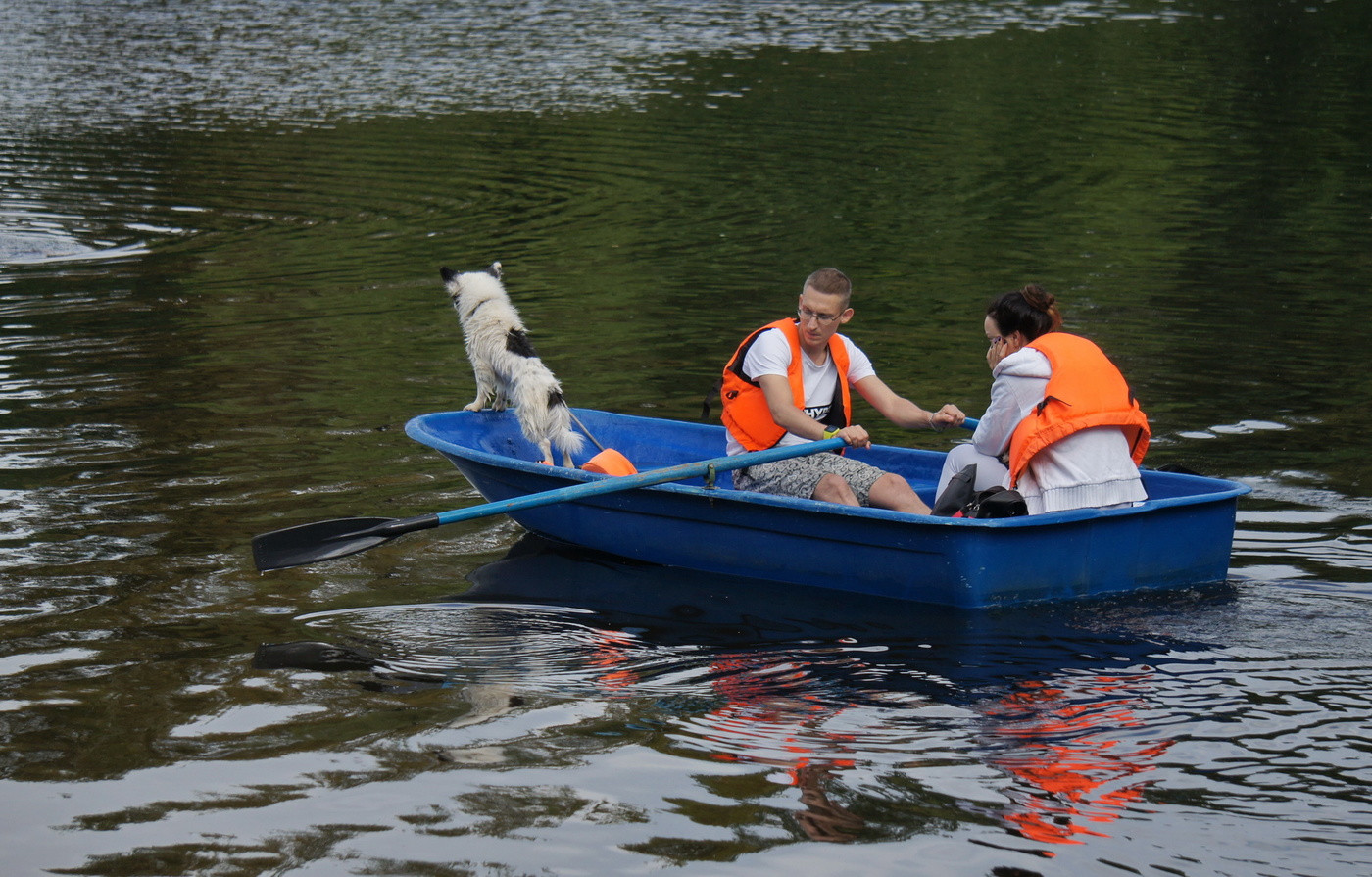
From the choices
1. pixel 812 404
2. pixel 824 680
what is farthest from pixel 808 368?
pixel 824 680

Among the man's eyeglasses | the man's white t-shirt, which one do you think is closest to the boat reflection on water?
the man's white t-shirt

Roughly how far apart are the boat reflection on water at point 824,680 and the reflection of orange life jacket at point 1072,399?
2.29 feet

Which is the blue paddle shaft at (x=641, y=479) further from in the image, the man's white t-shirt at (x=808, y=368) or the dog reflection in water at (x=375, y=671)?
the dog reflection in water at (x=375, y=671)

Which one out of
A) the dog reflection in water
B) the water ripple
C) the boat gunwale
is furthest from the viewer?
the water ripple

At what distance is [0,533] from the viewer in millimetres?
6863

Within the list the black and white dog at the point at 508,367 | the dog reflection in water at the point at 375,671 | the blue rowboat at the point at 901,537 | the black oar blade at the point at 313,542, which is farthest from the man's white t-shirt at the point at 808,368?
the dog reflection in water at the point at 375,671

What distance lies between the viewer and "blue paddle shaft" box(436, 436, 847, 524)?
6340 mm

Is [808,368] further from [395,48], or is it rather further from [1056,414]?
[395,48]

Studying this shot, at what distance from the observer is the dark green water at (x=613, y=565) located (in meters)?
4.29

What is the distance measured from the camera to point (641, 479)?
20.8 ft

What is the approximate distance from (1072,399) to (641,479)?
182 cm

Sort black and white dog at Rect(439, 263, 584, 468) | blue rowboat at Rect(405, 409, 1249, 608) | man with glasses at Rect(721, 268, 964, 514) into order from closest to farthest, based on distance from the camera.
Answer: blue rowboat at Rect(405, 409, 1249, 608)
man with glasses at Rect(721, 268, 964, 514)
black and white dog at Rect(439, 263, 584, 468)

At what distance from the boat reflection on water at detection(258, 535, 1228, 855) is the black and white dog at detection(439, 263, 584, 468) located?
3.07 ft

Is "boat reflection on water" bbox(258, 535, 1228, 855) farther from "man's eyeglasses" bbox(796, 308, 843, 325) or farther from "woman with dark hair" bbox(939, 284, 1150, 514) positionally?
"man's eyeglasses" bbox(796, 308, 843, 325)
